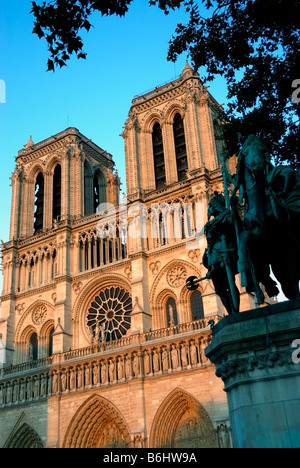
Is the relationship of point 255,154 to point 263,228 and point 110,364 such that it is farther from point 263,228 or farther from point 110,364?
point 110,364

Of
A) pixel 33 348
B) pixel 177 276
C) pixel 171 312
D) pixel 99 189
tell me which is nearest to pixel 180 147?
pixel 99 189

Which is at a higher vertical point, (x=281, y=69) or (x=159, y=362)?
(x=281, y=69)

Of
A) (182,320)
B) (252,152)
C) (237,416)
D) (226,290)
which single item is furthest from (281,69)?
(182,320)

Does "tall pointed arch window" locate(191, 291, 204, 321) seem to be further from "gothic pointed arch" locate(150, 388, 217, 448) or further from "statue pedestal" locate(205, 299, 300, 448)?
"statue pedestal" locate(205, 299, 300, 448)

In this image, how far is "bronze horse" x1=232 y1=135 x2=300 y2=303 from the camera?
248 inches

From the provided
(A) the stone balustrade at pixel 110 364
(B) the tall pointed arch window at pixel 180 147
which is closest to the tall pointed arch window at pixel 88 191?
(B) the tall pointed arch window at pixel 180 147

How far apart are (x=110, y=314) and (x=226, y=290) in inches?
803

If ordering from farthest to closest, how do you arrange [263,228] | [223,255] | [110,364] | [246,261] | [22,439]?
[22,439] → [110,364] → [223,255] → [246,261] → [263,228]

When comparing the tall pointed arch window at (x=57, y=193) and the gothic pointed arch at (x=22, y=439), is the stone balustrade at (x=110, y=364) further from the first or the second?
the tall pointed arch window at (x=57, y=193)

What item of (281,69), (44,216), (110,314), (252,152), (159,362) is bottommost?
(252,152)

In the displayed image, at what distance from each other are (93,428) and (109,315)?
590 centimetres

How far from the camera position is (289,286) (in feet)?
21.4

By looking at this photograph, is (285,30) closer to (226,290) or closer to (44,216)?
(226,290)

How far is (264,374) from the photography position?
18.5 feet
